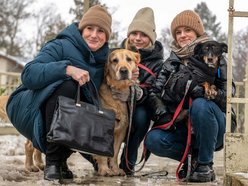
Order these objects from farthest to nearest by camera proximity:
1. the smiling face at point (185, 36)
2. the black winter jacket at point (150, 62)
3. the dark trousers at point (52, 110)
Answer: the black winter jacket at point (150, 62) < the smiling face at point (185, 36) < the dark trousers at point (52, 110)

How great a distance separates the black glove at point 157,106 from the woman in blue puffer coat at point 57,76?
1.70 feet

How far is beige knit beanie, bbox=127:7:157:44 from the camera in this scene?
4.64 meters

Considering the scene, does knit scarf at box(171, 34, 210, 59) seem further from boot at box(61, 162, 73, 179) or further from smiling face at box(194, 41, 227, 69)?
boot at box(61, 162, 73, 179)

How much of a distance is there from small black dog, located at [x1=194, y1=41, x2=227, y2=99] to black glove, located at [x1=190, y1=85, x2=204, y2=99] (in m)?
0.03

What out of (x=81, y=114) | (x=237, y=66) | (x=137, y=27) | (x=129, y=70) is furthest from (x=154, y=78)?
(x=237, y=66)

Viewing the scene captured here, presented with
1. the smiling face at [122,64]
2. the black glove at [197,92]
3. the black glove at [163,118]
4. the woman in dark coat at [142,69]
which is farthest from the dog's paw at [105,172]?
the black glove at [197,92]

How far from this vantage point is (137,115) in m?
4.42

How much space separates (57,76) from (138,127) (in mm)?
1147

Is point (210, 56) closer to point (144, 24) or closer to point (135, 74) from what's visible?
point (135, 74)

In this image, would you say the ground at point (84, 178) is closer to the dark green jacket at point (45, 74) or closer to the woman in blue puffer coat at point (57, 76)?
the woman in blue puffer coat at point (57, 76)

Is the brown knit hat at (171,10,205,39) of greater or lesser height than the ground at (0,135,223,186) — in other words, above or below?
above

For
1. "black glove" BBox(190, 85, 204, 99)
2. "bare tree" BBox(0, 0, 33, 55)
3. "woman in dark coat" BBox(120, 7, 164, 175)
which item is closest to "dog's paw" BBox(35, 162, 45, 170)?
"woman in dark coat" BBox(120, 7, 164, 175)

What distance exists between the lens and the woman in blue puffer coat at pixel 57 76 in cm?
362

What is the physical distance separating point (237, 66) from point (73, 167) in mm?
26089
